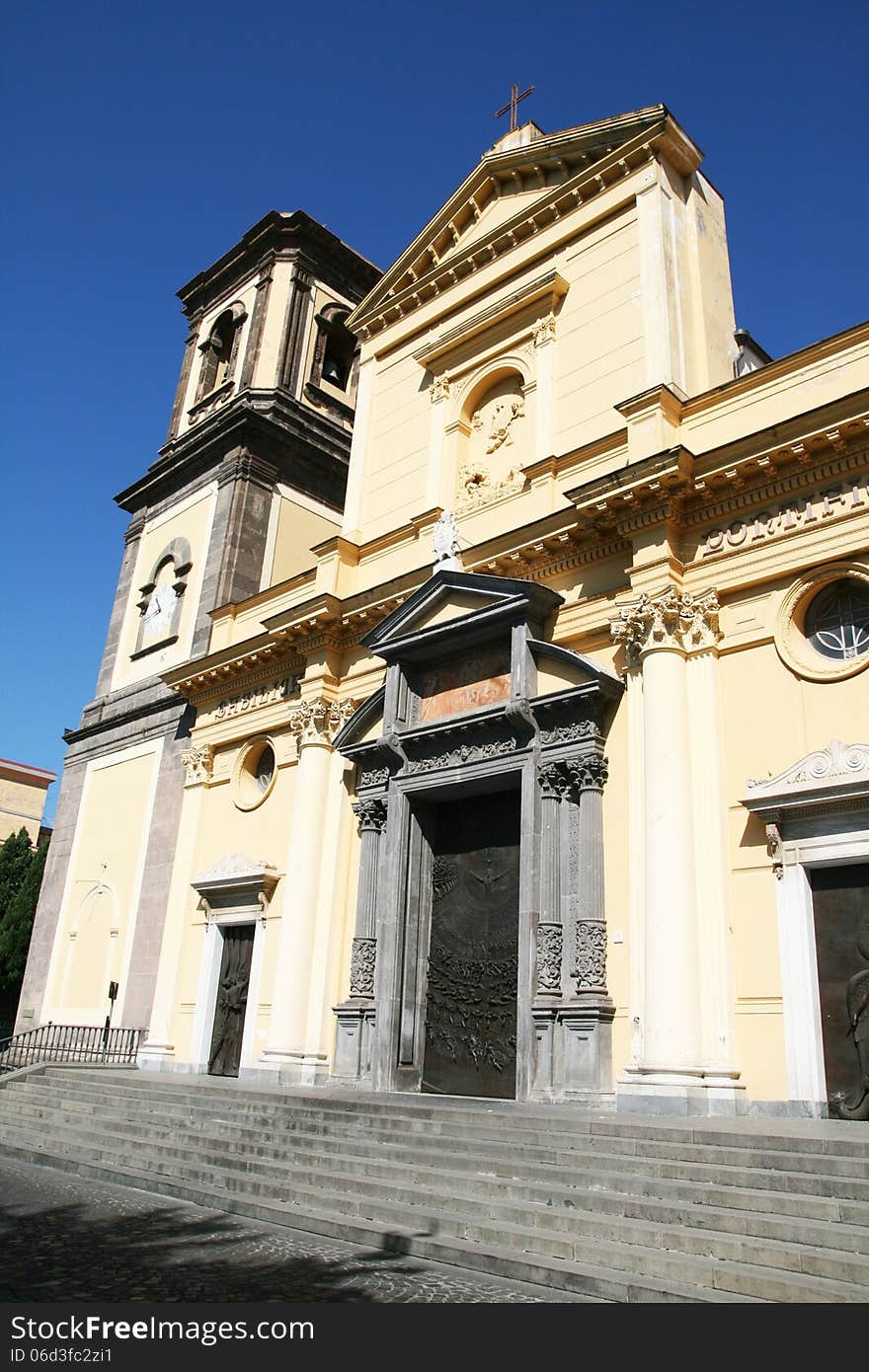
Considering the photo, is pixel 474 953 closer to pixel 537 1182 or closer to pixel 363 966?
pixel 363 966

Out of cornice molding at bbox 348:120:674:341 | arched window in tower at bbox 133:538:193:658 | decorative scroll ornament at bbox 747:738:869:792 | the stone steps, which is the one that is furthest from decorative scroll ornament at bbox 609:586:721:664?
arched window in tower at bbox 133:538:193:658

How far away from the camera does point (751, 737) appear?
1230 cm

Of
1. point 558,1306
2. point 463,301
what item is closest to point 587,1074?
point 558,1306

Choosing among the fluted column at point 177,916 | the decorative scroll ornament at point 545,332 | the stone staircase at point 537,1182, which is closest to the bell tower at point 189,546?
the fluted column at point 177,916

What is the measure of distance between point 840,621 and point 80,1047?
17.1 meters

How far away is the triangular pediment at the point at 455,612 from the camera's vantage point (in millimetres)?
14531

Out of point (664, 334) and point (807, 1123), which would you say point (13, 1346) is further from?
point (664, 334)

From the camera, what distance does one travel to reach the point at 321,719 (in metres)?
17.8

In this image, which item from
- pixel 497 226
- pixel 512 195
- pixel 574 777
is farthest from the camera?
pixel 512 195

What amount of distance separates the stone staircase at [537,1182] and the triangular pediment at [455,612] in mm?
6700

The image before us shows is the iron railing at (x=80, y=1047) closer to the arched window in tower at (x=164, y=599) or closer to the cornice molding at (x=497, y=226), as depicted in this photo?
the arched window in tower at (x=164, y=599)

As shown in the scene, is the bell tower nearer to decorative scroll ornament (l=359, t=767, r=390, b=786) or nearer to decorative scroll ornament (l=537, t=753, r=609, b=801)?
decorative scroll ornament (l=359, t=767, r=390, b=786)

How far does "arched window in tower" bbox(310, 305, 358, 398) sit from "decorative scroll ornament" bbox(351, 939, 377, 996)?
57.5 feet

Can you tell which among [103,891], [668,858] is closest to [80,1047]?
[103,891]
